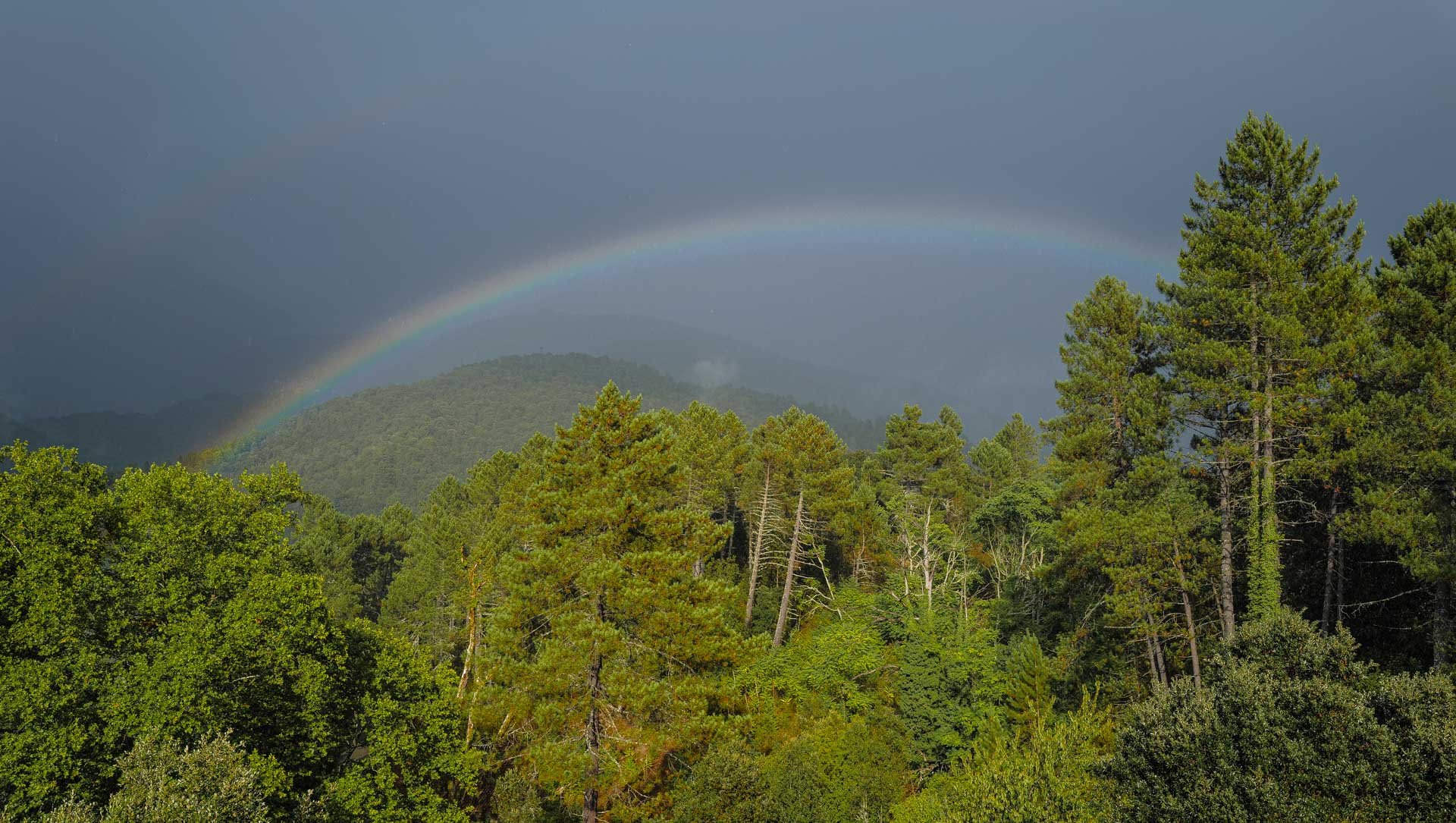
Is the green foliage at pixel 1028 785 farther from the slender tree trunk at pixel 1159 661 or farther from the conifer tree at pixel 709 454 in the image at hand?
the conifer tree at pixel 709 454

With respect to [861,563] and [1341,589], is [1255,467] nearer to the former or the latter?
[1341,589]

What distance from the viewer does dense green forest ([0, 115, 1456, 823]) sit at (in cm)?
1362

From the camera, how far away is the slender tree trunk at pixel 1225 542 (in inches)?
751

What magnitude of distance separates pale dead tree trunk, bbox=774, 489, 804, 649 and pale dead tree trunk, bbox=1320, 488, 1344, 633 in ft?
69.1

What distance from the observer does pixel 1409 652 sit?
1794 centimetres

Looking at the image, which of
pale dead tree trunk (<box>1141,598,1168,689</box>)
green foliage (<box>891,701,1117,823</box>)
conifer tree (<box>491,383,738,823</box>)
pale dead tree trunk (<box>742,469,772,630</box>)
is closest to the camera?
green foliage (<box>891,701,1117,823</box>)

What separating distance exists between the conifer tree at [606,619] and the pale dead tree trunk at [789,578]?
13970 millimetres

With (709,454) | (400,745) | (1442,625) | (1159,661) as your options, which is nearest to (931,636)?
(1159,661)

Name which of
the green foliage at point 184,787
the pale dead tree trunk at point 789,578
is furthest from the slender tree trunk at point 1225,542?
the green foliage at point 184,787

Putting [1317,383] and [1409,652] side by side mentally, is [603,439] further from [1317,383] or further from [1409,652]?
[1409,652]

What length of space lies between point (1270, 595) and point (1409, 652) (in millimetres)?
4000

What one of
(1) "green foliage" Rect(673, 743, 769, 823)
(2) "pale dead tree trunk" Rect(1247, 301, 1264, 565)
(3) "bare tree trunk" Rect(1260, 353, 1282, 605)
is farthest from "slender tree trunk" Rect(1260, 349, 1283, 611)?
(1) "green foliage" Rect(673, 743, 769, 823)

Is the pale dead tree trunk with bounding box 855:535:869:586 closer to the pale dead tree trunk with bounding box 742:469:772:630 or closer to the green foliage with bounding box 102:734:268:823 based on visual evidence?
the pale dead tree trunk with bounding box 742:469:772:630

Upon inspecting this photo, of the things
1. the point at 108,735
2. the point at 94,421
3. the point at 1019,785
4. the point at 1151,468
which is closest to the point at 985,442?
the point at 1151,468
